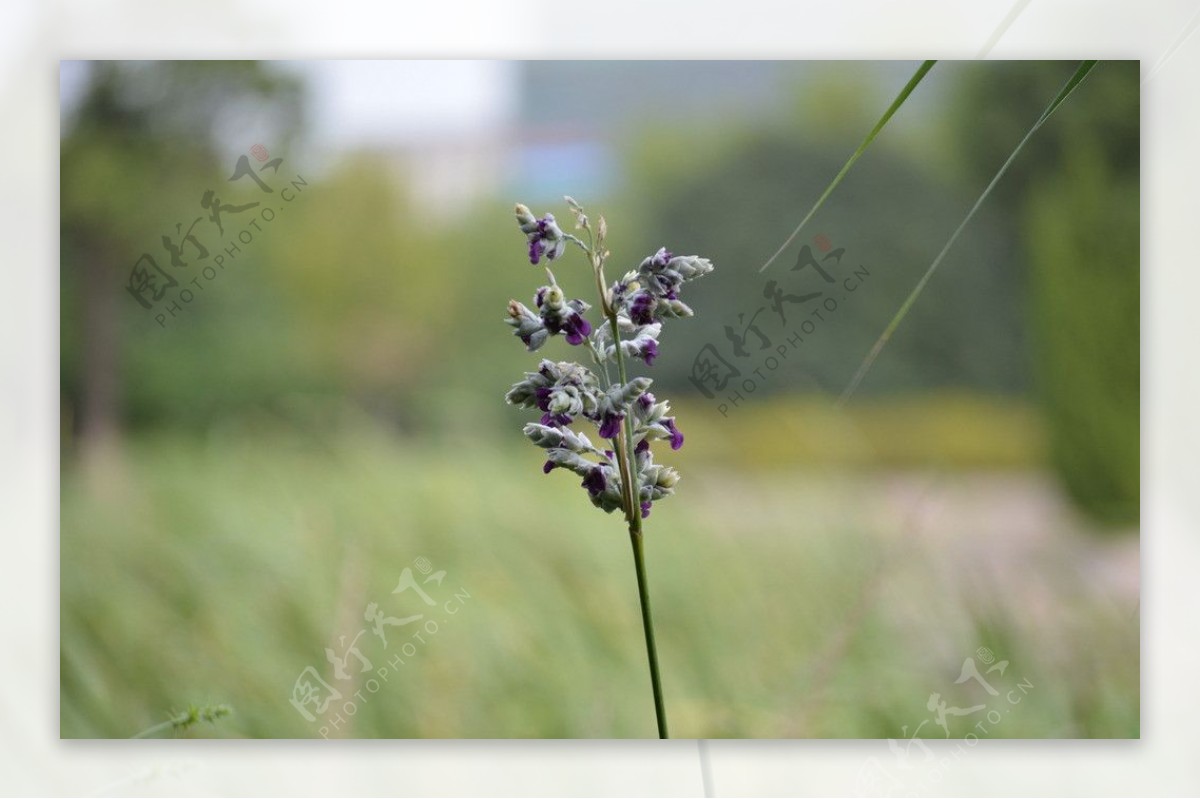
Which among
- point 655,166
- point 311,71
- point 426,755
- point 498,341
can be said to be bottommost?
point 426,755

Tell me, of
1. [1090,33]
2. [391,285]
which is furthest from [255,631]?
[1090,33]

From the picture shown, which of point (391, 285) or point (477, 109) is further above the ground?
point (477, 109)

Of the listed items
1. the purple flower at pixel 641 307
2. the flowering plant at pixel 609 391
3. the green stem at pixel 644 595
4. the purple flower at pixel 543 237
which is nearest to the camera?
the green stem at pixel 644 595

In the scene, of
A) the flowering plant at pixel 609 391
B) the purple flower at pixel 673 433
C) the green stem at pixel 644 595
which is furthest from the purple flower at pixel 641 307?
the green stem at pixel 644 595

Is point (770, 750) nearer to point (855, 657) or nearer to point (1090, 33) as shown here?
point (855, 657)

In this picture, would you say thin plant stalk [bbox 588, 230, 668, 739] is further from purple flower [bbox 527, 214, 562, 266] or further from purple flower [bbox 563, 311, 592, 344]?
purple flower [bbox 527, 214, 562, 266]

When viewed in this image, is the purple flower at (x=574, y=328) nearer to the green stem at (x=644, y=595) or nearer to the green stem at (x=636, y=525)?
the green stem at (x=636, y=525)

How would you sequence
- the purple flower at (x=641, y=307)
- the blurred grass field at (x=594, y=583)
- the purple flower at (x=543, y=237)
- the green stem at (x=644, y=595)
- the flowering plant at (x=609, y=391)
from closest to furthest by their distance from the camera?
the green stem at (x=644, y=595) → the flowering plant at (x=609, y=391) → the purple flower at (x=641, y=307) → the purple flower at (x=543, y=237) → the blurred grass field at (x=594, y=583)
